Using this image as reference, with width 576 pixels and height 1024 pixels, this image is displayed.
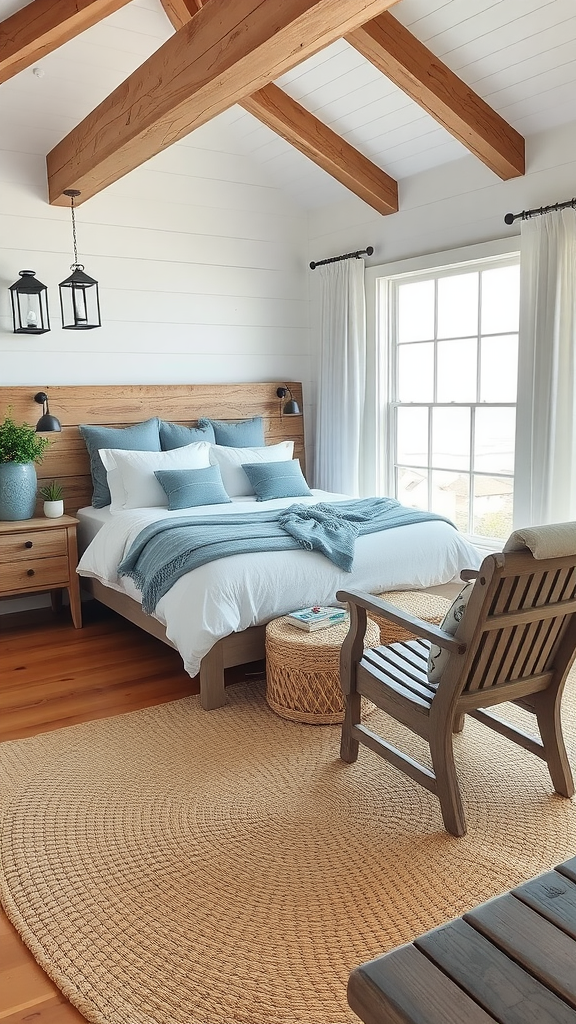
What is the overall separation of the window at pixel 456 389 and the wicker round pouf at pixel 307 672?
1.89 metres

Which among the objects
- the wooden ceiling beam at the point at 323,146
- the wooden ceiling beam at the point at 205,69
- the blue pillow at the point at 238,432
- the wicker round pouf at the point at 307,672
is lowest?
the wicker round pouf at the point at 307,672

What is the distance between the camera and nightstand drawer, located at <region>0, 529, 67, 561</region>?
4305 mm

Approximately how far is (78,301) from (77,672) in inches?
93.3

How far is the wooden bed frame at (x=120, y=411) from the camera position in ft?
15.6

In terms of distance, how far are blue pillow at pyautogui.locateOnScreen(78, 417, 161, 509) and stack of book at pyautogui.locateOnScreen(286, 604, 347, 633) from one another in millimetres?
1924

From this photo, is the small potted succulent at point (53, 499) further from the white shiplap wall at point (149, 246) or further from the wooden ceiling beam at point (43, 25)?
A: the wooden ceiling beam at point (43, 25)

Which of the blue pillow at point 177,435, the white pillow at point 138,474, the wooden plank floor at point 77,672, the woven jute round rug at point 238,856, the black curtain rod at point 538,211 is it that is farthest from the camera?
the blue pillow at point 177,435

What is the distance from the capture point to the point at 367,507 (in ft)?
13.9

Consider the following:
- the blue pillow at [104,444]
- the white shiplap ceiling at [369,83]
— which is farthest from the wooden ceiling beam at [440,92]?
the blue pillow at [104,444]

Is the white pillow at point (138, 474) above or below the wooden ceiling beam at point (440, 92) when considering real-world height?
below

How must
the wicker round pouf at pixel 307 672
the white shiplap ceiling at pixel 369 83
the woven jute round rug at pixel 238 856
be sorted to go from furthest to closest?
the white shiplap ceiling at pixel 369 83, the wicker round pouf at pixel 307 672, the woven jute round rug at pixel 238 856

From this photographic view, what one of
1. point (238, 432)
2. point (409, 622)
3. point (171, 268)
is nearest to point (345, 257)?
point (171, 268)

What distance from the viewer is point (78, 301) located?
4.93m

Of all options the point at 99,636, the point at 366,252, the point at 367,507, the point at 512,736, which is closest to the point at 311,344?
the point at 366,252
